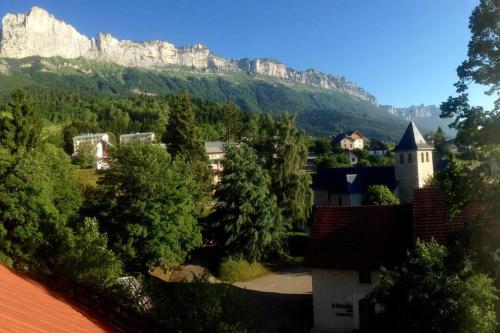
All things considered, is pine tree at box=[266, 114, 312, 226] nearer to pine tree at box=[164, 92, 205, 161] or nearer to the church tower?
pine tree at box=[164, 92, 205, 161]

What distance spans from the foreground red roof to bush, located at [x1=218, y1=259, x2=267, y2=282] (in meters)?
27.4

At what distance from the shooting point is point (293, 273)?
34594mm

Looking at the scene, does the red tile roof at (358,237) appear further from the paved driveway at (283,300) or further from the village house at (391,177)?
the village house at (391,177)

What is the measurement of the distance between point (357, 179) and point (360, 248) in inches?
1404

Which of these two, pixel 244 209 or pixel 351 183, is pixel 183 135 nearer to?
pixel 244 209

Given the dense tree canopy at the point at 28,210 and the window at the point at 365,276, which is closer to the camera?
the dense tree canopy at the point at 28,210

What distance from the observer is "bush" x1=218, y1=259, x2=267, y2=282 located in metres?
33.3

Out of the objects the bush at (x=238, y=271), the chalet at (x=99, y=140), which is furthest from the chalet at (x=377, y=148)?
the bush at (x=238, y=271)

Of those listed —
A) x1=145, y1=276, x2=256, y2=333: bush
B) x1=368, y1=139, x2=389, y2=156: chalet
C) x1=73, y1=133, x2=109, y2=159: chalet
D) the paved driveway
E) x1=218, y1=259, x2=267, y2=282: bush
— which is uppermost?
x1=368, y1=139, x2=389, y2=156: chalet

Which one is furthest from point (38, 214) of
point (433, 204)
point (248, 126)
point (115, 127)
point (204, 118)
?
point (204, 118)

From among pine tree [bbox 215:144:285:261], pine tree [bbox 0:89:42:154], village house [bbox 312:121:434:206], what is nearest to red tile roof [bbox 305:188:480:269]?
pine tree [bbox 215:144:285:261]

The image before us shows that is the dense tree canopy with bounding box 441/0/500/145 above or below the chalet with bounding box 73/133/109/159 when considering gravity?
below

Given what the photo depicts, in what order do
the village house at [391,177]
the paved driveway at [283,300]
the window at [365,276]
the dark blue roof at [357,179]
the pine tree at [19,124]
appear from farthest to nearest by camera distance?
the dark blue roof at [357,179], the village house at [391,177], the pine tree at [19,124], the paved driveway at [283,300], the window at [365,276]

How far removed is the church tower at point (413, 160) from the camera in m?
47.1
